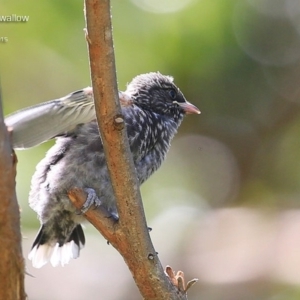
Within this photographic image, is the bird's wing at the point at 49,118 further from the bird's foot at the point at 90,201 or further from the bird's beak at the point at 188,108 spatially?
the bird's beak at the point at 188,108

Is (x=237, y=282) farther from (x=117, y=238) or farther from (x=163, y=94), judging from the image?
(x=117, y=238)

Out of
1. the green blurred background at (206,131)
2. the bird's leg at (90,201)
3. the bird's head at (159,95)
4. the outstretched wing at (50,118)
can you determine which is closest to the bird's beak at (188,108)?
the bird's head at (159,95)

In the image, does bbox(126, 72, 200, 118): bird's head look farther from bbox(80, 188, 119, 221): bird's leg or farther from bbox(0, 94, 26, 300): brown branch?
bbox(0, 94, 26, 300): brown branch

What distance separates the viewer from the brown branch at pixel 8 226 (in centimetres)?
180

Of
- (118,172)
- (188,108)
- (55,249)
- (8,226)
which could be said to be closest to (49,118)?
(118,172)

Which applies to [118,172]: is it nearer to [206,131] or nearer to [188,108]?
[188,108]

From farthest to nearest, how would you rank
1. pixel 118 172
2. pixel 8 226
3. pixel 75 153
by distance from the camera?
pixel 75 153 → pixel 118 172 → pixel 8 226

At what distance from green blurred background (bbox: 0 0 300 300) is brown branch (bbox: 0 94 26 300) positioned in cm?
225

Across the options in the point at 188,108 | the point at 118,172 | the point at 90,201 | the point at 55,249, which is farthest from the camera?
the point at 188,108

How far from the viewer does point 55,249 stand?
3875 millimetres

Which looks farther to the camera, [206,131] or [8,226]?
[206,131]

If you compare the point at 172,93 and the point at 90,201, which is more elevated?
the point at 172,93

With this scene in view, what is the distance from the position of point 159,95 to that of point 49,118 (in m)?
1.09

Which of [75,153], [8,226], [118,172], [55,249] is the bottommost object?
[8,226]
